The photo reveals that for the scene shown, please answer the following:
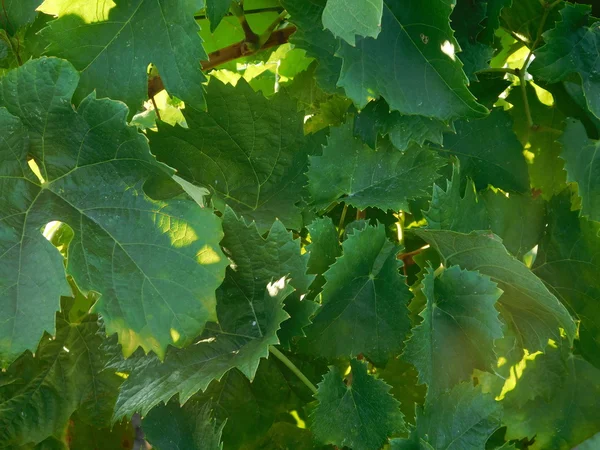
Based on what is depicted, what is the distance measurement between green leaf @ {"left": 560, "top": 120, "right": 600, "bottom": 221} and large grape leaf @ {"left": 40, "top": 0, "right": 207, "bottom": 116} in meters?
0.55

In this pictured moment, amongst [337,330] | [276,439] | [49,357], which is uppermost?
[337,330]

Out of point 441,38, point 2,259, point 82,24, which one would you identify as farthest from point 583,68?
point 2,259

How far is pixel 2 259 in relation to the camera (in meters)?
0.83

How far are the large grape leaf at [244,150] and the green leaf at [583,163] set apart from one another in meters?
0.39

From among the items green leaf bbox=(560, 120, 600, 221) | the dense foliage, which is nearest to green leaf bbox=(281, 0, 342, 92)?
the dense foliage

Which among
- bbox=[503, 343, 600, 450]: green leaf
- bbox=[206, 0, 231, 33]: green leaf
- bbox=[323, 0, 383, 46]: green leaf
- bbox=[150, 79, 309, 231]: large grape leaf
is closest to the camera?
bbox=[323, 0, 383, 46]: green leaf

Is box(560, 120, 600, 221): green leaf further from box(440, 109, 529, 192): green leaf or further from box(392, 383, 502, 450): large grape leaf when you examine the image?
box(392, 383, 502, 450): large grape leaf

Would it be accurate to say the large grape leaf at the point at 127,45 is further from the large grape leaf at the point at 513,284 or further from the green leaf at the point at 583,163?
the green leaf at the point at 583,163

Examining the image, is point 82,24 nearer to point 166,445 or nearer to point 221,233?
point 221,233

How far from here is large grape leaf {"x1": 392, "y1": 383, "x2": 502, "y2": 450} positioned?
91cm

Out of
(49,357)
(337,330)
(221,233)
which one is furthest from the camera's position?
(49,357)

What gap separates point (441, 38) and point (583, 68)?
27 centimetres

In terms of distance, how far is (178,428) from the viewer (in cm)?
93

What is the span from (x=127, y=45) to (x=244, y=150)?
0.23m
